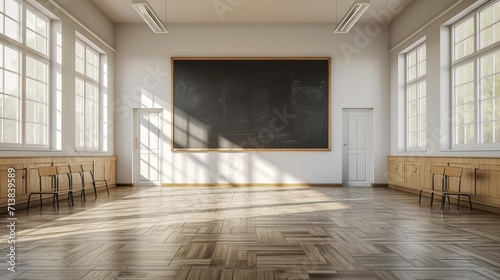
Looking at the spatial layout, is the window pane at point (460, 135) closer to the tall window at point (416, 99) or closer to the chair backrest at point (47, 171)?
the tall window at point (416, 99)

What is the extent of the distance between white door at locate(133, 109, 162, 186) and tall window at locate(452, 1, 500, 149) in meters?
6.99

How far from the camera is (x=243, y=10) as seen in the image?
9.34m

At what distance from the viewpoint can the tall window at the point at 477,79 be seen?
19.9 feet

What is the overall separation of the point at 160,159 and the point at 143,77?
7.23ft

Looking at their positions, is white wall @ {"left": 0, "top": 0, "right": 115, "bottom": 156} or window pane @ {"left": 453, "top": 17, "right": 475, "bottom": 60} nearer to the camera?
window pane @ {"left": 453, "top": 17, "right": 475, "bottom": 60}

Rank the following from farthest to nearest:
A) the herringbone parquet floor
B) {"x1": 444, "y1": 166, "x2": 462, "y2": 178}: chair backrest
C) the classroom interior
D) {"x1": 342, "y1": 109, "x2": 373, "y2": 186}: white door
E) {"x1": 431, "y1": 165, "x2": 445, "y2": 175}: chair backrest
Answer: {"x1": 342, "y1": 109, "x2": 373, "y2": 186}: white door → {"x1": 431, "y1": 165, "x2": 445, "y2": 175}: chair backrest → {"x1": 444, "y1": 166, "x2": 462, "y2": 178}: chair backrest → the classroom interior → the herringbone parquet floor

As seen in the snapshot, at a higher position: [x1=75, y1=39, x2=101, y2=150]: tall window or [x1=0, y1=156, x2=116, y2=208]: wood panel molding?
[x1=75, y1=39, x2=101, y2=150]: tall window

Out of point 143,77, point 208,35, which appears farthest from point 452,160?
point 143,77

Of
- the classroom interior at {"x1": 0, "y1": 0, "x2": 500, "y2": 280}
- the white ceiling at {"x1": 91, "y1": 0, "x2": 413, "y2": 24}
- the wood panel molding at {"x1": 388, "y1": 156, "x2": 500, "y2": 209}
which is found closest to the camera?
the classroom interior at {"x1": 0, "y1": 0, "x2": 500, "y2": 280}

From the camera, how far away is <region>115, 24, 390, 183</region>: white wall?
10164 mm

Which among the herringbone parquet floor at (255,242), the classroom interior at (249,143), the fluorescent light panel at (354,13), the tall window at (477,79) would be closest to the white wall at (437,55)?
the classroom interior at (249,143)

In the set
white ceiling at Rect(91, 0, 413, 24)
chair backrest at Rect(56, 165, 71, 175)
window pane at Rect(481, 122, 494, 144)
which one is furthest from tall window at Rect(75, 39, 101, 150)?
window pane at Rect(481, 122, 494, 144)

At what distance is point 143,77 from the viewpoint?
10.3m

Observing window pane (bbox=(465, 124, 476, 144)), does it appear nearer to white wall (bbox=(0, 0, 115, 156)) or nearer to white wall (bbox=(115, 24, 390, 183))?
white wall (bbox=(115, 24, 390, 183))
